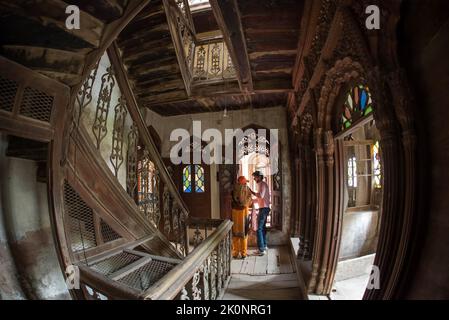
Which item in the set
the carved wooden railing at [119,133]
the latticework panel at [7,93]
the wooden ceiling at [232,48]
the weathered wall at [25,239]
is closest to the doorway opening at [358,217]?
the wooden ceiling at [232,48]

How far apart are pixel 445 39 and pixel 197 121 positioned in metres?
6.50

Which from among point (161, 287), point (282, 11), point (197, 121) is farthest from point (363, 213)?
point (197, 121)

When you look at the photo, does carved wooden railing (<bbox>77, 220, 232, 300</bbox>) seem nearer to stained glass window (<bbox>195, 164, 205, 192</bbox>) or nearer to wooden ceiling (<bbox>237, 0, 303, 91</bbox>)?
wooden ceiling (<bbox>237, 0, 303, 91</bbox>)

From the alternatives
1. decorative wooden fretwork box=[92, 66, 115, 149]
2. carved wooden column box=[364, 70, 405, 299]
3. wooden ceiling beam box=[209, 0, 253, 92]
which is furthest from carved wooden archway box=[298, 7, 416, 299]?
decorative wooden fretwork box=[92, 66, 115, 149]

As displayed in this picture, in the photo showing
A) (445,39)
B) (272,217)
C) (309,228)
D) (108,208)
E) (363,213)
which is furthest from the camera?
(272,217)

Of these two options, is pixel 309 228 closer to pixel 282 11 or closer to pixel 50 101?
pixel 282 11

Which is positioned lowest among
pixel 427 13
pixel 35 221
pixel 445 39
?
pixel 35 221

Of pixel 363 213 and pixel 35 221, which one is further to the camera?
pixel 363 213

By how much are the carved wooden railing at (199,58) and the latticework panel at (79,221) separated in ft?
10.3

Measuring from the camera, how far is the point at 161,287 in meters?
1.47

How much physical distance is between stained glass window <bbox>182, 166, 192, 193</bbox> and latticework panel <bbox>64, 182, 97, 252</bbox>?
4.82m

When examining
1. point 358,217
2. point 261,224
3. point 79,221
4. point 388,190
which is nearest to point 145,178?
point 79,221

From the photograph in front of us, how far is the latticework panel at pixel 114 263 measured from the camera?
80.4 inches

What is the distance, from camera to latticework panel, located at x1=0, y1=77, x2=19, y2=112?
1433 mm
